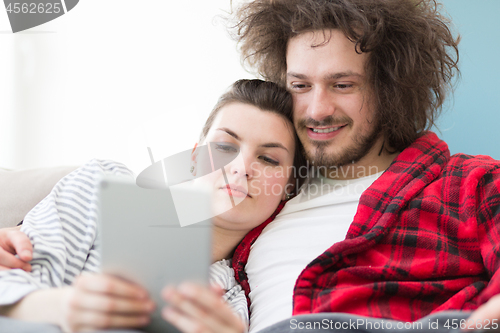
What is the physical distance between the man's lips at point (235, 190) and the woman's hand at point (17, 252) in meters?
0.46

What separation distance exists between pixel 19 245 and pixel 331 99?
892 mm

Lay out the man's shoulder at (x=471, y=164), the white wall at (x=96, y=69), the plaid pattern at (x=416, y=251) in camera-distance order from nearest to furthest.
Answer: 1. the plaid pattern at (x=416, y=251)
2. the man's shoulder at (x=471, y=164)
3. the white wall at (x=96, y=69)

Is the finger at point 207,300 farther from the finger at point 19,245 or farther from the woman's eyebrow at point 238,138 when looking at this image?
the woman's eyebrow at point 238,138

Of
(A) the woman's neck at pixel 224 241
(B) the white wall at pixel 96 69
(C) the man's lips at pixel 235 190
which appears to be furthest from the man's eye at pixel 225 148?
(B) the white wall at pixel 96 69

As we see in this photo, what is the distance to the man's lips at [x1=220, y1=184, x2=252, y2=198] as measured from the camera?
3.35 ft

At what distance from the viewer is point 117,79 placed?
206cm

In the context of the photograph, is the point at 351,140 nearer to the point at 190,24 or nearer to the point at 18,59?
the point at 190,24

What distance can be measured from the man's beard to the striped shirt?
45 centimetres

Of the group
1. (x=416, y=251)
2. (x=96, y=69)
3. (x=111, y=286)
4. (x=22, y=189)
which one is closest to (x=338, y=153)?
(x=416, y=251)

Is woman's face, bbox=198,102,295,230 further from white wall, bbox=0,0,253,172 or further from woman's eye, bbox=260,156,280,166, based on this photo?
white wall, bbox=0,0,253,172

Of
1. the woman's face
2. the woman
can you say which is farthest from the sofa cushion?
the woman's face

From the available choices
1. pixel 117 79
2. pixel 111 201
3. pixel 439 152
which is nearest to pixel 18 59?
pixel 117 79

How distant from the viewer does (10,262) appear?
73 centimetres

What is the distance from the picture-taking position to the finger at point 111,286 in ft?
1.60
